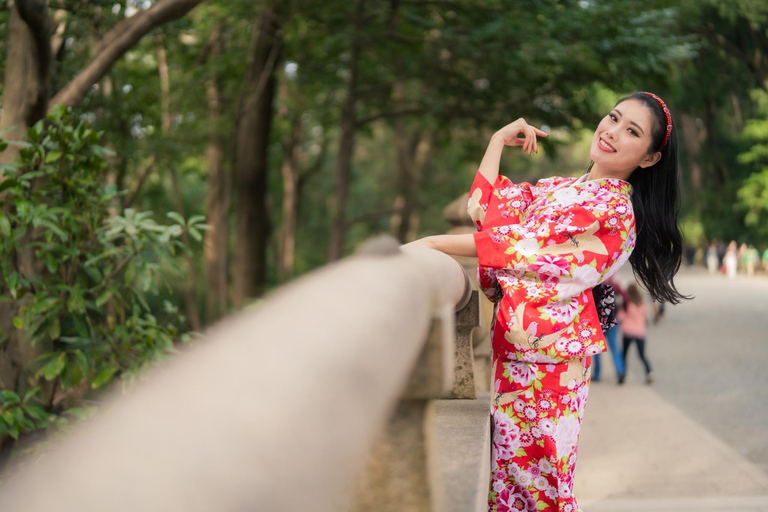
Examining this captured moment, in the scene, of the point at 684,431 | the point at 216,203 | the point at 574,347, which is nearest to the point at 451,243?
the point at 574,347

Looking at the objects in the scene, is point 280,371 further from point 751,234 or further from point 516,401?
point 751,234

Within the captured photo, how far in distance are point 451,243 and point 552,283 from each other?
337 mm

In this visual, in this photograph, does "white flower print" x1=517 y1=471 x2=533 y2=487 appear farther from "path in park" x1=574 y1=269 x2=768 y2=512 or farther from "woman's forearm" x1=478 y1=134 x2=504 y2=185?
"path in park" x1=574 y1=269 x2=768 y2=512

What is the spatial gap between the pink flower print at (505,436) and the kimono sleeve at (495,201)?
589 millimetres

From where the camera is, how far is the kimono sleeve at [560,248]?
7.04 ft

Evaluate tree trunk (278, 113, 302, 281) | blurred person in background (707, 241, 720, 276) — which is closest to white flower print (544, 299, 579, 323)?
tree trunk (278, 113, 302, 281)

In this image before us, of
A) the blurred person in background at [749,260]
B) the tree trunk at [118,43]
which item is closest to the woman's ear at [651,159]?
the tree trunk at [118,43]

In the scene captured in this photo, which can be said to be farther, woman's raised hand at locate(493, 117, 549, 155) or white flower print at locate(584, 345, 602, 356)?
woman's raised hand at locate(493, 117, 549, 155)

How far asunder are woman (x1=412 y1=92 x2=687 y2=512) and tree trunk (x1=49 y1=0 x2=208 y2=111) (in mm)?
3043

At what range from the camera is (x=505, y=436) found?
225 centimetres

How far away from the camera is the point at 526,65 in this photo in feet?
34.7

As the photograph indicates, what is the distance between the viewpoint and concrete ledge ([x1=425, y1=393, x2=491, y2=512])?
4.10ft

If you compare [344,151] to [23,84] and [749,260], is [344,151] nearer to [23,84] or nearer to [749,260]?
[23,84]

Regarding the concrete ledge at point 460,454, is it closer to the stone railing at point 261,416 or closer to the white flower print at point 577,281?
the stone railing at point 261,416
